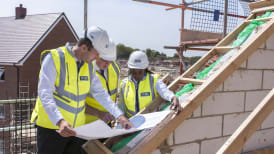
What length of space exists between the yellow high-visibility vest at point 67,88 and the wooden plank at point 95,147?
221 mm

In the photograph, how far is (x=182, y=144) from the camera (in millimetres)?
2719

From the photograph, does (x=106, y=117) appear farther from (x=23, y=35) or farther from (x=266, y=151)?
(x=23, y=35)

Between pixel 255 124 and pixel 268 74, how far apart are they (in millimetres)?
1797

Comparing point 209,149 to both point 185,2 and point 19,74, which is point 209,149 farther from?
point 19,74

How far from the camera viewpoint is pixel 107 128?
1.91 meters

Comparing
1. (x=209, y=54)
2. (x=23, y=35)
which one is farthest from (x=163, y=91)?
(x=23, y=35)

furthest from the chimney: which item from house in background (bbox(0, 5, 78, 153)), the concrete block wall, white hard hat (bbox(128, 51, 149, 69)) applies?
the concrete block wall

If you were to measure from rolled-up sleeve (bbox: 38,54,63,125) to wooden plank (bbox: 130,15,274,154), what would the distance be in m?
0.76

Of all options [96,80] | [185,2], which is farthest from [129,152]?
[185,2]

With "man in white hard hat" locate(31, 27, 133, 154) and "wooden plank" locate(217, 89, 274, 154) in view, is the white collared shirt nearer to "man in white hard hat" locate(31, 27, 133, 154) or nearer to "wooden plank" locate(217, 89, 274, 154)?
"man in white hard hat" locate(31, 27, 133, 154)

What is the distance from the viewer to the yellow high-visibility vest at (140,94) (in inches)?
120

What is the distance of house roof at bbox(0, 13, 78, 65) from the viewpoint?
18.3 metres

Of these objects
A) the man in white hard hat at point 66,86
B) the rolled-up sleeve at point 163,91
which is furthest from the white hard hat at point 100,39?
the rolled-up sleeve at point 163,91

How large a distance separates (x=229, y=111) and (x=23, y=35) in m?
20.5
